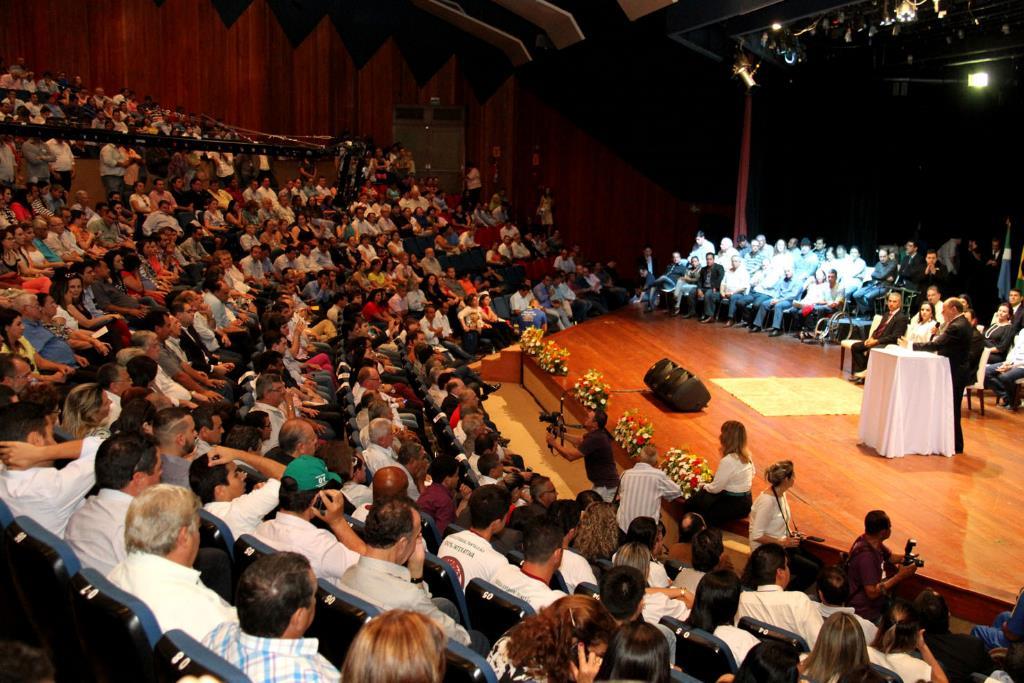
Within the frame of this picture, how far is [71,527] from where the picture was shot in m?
3.00

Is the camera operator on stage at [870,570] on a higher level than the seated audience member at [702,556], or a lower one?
lower

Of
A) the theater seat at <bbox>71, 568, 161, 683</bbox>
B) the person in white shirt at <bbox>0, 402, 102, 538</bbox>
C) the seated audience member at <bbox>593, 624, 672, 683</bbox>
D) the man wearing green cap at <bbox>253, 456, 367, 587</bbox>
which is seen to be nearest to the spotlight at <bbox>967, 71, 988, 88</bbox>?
the man wearing green cap at <bbox>253, 456, 367, 587</bbox>

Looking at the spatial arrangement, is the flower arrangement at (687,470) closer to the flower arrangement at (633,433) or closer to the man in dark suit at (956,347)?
the flower arrangement at (633,433)

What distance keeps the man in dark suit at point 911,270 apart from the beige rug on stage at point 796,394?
9.02ft

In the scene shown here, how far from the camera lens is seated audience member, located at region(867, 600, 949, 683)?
12.0 feet

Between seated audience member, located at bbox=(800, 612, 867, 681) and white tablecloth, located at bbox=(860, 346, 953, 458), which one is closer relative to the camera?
seated audience member, located at bbox=(800, 612, 867, 681)

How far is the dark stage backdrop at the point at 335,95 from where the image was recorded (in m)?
16.0

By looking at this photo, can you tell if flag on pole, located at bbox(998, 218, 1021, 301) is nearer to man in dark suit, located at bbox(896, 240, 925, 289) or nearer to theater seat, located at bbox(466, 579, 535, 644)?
man in dark suit, located at bbox(896, 240, 925, 289)

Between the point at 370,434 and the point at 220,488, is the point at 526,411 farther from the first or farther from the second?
the point at 220,488

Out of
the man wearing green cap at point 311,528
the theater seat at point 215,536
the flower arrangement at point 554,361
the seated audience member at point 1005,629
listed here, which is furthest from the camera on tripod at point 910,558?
the flower arrangement at point 554,361

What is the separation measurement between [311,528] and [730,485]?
3.29 metres

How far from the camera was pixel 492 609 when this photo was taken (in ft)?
10.3

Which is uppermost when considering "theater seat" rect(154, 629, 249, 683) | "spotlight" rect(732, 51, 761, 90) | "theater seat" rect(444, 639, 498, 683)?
"spotlight" rect(732, 51, 761, 90)

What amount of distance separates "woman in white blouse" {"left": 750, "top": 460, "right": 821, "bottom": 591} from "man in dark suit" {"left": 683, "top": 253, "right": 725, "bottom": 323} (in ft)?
25.3
